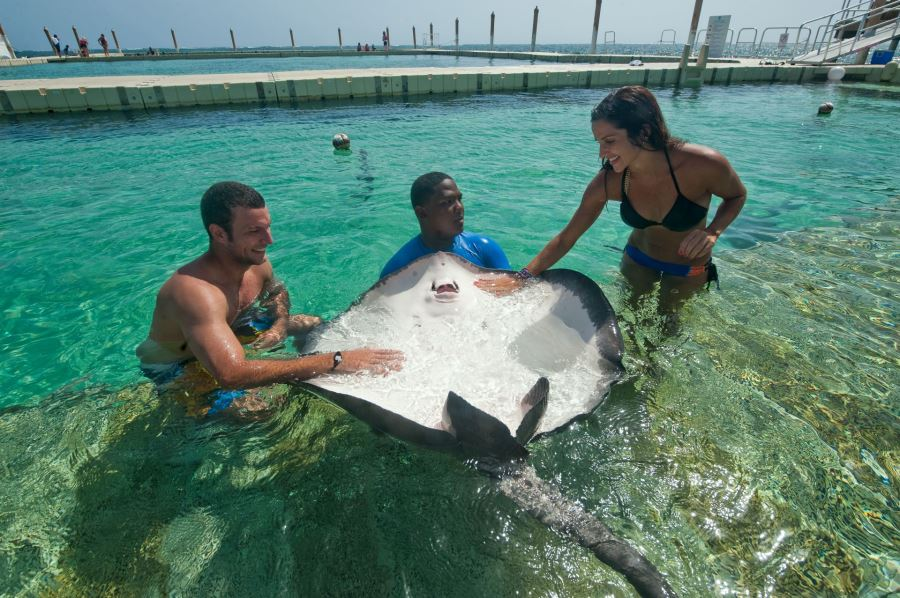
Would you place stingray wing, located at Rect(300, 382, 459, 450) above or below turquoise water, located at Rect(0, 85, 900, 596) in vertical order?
above

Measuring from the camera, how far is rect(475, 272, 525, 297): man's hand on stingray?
3055mm

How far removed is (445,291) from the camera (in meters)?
2.93

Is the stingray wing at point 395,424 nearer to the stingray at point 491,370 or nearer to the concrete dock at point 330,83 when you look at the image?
the stingray at point 491,370

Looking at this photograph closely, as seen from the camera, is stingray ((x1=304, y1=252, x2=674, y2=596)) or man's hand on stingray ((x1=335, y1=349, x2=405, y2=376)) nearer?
stingray ((x1=304, y1=252, x2=674, y2=596))

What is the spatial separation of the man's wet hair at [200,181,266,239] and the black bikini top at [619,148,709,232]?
2.56m

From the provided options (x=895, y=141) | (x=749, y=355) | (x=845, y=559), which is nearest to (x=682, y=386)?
(x=749, y=355)

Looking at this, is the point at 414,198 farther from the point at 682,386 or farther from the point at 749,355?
the point at 749,355

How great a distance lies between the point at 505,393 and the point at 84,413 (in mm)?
3417

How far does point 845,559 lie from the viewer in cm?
220

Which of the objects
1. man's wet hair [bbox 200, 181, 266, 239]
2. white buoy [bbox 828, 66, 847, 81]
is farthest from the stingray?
white buoy [bbox 828, 66, 847, 81]

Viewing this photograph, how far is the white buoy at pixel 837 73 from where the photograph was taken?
72.7 feet

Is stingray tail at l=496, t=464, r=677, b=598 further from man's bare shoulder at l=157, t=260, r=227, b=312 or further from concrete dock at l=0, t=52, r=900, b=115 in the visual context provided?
concrete dock at l=0, t=52, r=900, b=115

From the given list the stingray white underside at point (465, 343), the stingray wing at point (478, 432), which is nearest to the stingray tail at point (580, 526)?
the stingray wing at point (478, 432)

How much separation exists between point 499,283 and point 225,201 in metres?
1.85
